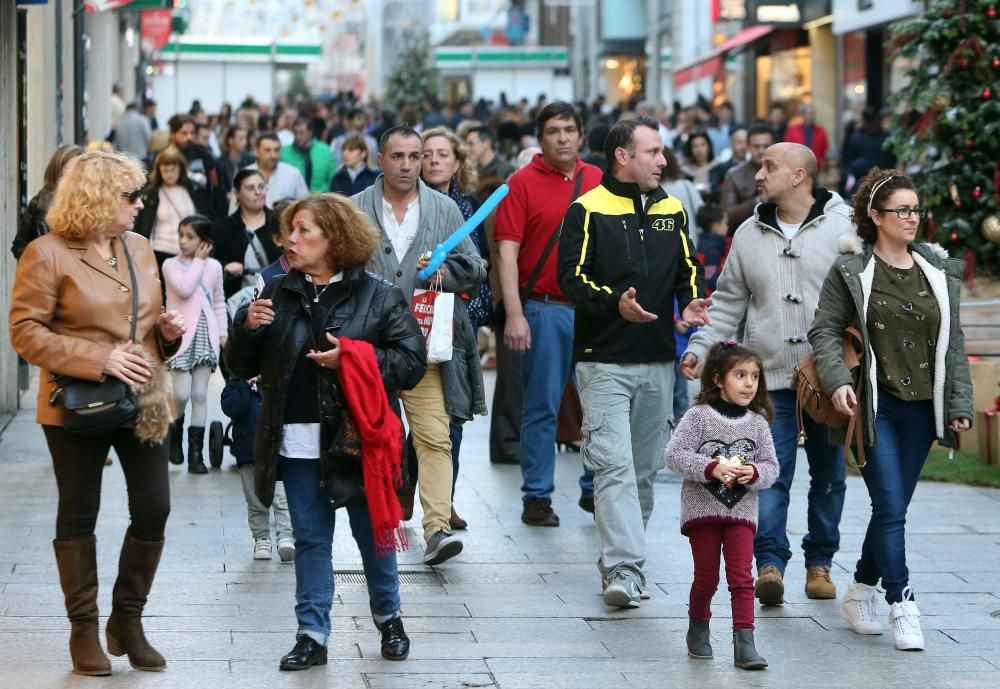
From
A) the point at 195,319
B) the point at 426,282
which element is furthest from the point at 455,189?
the point at 195,319

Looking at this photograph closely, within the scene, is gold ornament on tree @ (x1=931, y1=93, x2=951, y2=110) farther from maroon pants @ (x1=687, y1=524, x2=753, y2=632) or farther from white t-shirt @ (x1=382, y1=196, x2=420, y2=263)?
maroon pants @ (x1=687, y1=524, x2=753, y2=632)

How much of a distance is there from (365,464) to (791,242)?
7.90ft

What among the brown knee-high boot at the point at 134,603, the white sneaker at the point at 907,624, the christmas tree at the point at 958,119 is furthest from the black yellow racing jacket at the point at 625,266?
the christmas tree at the point at 958,119

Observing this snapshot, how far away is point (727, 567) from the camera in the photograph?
673 centimetres

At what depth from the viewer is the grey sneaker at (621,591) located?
7527mm

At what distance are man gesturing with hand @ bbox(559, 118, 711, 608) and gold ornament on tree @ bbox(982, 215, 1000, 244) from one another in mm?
9897

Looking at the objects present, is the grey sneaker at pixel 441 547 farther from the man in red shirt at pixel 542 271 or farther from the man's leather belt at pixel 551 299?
the man's leather belt at pixel 551 299

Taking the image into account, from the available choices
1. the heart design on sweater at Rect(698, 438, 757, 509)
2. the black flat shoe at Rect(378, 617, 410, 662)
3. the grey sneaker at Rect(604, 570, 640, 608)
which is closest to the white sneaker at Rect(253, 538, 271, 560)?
the grey sneaker at Rect(604, 570, 640, 608)

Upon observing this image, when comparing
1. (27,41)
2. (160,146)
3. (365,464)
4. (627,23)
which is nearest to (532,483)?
(365,464)

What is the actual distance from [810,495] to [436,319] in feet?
6.06

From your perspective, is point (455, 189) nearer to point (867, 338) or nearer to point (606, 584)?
point (606, 584)

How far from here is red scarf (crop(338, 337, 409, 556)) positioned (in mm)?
6262

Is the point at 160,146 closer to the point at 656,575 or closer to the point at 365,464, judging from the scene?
the point at 656,575

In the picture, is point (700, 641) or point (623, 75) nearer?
point (700, 641)
